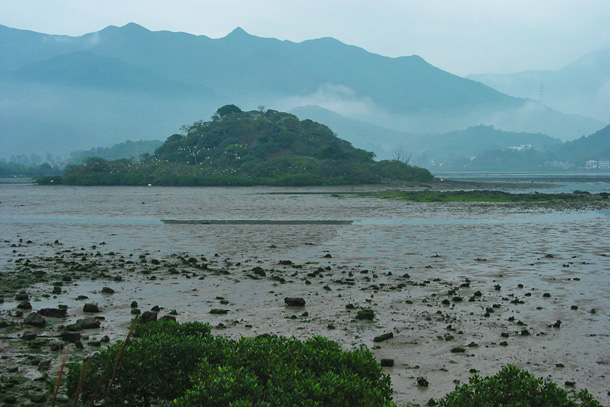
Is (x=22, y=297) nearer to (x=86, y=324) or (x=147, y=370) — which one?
(x=86, y=324)

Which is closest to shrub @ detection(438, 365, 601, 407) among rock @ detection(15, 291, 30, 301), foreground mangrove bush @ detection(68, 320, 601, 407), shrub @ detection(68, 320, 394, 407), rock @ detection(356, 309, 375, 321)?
foreground mangrove bush @ detection(68, 320, 601, 407)

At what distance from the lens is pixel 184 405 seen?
20.5 feet

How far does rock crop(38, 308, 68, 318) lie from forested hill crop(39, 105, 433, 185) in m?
104

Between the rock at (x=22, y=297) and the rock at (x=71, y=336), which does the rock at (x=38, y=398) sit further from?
the rock at (x=22, y=297)

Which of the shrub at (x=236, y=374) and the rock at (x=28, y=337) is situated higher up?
the shrub at (x=236, y=374)

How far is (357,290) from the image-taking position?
1697cm

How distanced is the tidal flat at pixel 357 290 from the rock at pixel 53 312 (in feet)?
1.38

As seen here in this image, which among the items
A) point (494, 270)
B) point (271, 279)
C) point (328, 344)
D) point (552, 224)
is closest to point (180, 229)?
point (271, 279)

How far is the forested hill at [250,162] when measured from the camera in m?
125

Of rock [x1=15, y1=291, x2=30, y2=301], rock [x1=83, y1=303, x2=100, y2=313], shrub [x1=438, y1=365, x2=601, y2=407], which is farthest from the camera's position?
rock [x1=15, y1=291, x2=30, y2=301]

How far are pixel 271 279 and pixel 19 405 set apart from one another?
36.0 feet

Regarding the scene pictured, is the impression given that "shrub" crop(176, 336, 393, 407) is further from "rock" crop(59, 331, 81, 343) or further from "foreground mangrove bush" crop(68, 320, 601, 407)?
"rock" crop(59, 331, 81, 343)

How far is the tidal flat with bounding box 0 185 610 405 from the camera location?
10836mm

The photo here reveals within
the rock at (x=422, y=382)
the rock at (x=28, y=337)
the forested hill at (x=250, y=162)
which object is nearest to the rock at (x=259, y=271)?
the rock at (x=28, y=337)
